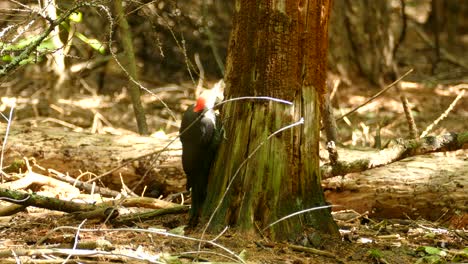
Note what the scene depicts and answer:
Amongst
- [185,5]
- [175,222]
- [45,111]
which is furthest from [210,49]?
[175,222]

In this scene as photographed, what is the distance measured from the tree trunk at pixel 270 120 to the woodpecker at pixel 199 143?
79mm

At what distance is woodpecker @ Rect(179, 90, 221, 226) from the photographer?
3.48 m

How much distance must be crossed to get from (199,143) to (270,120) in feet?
1.23

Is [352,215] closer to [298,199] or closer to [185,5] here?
[298,199]

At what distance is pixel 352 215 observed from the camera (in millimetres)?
4676

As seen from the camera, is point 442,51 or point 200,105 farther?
point 442,51

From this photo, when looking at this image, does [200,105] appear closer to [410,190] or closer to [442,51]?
[410,190]

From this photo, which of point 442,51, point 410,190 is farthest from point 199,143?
point 442,51

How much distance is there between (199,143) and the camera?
11.6ft

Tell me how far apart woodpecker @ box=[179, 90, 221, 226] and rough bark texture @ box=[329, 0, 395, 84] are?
660cm

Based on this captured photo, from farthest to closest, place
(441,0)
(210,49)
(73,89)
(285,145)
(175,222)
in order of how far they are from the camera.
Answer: (441,0), (210,49), (73,89), (175,222), (285,145)

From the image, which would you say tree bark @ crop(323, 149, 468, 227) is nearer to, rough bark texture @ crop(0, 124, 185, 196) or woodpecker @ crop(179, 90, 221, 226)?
rough bark texture @ crop(0, 124, 185, 196)

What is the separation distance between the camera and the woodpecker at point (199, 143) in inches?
137

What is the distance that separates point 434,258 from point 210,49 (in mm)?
7262
